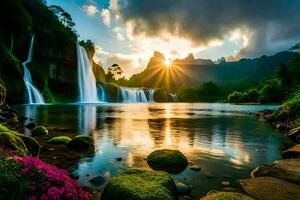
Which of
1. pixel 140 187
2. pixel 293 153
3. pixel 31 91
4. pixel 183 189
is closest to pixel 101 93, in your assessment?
pixel 31 91

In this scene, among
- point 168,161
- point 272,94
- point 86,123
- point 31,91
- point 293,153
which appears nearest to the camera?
point 168,161

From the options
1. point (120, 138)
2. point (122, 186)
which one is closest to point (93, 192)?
point (122, 186)

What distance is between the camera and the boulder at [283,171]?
9152 mm

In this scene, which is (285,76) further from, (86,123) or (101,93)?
(86,123)

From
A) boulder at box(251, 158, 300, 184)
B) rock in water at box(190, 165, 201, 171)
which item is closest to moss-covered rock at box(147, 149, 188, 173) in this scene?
rock in water at box(190, 165, 201, 171)

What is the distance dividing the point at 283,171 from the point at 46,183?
322 inches

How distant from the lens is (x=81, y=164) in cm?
1147

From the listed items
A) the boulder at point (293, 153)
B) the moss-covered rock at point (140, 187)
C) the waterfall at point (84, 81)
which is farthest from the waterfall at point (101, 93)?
the moss-covered rock at point (140, 187)

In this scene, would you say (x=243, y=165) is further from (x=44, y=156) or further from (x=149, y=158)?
(x=44, y=156)

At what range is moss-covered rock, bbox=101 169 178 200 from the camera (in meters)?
6.33

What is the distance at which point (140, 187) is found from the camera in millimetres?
6660

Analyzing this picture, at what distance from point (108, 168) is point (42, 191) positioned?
21.8 feet

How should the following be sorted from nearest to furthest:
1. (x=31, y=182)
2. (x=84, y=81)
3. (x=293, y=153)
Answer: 1. (x=31, y=182)
2. (x=293, y=153)
3. (x=84, y=81)

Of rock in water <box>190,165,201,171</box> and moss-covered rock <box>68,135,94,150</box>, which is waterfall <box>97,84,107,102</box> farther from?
rock in water <box>190,165,201,171</box>
